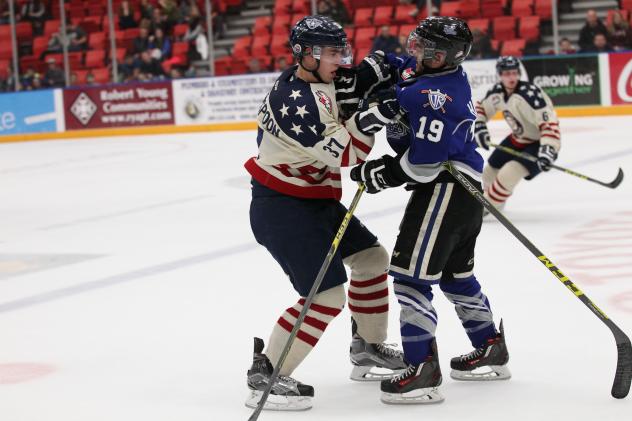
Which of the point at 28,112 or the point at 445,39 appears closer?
the point at 445,39

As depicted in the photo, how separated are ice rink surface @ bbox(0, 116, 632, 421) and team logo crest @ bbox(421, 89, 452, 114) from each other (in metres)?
0.89

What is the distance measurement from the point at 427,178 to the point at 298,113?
0.43 metres

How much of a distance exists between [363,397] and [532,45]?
10.4 m

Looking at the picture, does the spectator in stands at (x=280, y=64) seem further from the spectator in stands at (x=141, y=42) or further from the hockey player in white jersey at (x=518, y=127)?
the hockey player in white jersey at (x=518, y=127)

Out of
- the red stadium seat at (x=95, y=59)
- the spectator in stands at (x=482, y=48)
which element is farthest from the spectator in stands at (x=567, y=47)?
the red stadium seat at (x=95, y=59)

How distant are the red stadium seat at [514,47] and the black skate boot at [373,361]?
33.3 feet

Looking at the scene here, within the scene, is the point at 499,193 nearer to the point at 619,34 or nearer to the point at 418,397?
the point at 418,397

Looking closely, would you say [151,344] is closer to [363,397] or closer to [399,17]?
[363,397]

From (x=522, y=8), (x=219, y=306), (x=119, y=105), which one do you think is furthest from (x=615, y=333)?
(x=119, y=105)

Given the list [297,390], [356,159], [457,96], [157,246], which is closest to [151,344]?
[297,390]

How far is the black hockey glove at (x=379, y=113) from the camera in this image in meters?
3.28

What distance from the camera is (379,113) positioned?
3285 millimetres

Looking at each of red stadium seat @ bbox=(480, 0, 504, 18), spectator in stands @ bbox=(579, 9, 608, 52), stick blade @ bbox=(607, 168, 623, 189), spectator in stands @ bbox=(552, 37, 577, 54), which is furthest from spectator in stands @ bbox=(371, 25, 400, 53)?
stick blade @ bbox=(607, 168, 623, 189)

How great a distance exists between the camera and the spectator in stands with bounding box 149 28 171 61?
51.6ft
